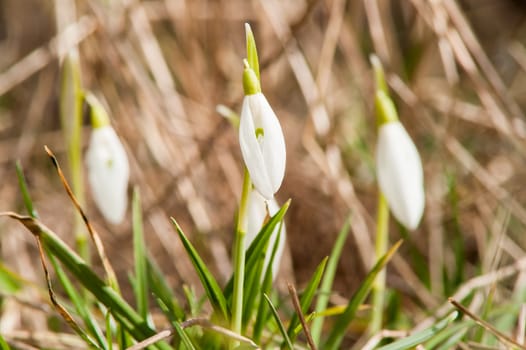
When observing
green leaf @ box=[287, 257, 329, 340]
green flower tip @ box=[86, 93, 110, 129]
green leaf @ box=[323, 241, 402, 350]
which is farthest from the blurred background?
green leaf @ box=[287, 257, 329, 340]

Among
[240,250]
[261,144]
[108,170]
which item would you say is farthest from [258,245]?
[108,170]

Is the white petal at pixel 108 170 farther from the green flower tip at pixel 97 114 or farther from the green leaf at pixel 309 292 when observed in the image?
the green leaf at pixel 309 292

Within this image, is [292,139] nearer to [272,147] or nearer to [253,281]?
[253,281]

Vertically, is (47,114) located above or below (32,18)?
below

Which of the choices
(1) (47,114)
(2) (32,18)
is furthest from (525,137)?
(2) (32,18)

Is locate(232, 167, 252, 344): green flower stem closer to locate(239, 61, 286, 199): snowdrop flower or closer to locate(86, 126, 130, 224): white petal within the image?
locate(239, 61, 286, 199): snowdrop flower

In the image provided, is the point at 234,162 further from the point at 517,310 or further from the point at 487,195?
the point at 517,310

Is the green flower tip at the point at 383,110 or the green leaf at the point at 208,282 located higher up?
the green flower tip at the point at 383,110

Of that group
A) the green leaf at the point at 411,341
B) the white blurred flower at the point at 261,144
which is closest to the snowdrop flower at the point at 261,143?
the white blurred flower at the point at 261,144
